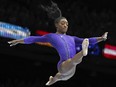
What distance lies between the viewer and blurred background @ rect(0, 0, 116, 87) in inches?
569

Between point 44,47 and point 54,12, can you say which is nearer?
point 54,12

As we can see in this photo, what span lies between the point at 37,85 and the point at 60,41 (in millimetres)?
7930

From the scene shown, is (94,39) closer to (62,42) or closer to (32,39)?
(62,42)

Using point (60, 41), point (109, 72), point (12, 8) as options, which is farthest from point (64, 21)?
point (109, 72)

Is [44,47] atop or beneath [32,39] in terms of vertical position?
beneath

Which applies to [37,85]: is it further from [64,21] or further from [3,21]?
[64,21]

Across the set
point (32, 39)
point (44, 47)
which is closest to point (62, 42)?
point (32, 39)

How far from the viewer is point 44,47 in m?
14.9

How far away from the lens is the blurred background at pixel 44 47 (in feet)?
47.4

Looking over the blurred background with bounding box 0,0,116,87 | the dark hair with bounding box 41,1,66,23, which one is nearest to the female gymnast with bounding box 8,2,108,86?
the dark hair with bounding box 41,1,66,23

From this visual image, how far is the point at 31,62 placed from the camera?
1817 centimetres

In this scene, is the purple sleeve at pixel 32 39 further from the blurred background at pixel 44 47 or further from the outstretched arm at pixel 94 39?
the blurred background at pixel 44 47

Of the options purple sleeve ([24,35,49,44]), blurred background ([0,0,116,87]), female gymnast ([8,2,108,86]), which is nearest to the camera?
female gymnast ([8,2,108,86])

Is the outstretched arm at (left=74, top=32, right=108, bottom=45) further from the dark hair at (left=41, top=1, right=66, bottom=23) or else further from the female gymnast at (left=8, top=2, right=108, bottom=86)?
the dark hair at (left=41, top=1, right=66, bottom=23)
